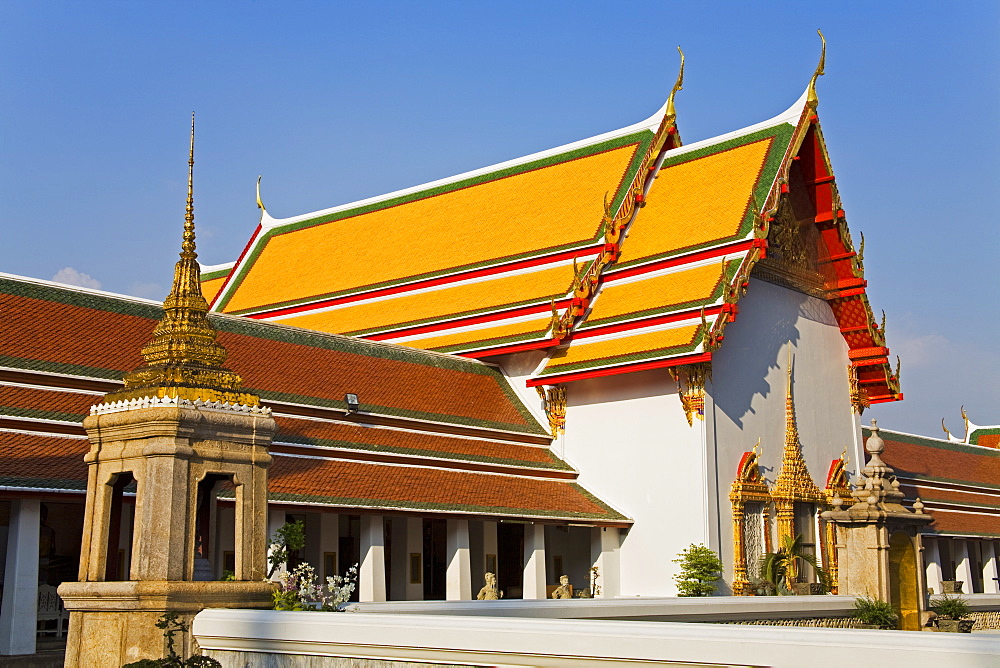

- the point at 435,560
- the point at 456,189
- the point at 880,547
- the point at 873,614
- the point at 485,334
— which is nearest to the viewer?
the point at 873,614

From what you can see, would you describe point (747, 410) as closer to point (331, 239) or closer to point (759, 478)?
point (759, 478)

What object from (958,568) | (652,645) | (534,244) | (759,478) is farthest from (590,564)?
(652,645)

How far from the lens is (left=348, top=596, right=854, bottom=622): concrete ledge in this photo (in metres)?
12.4

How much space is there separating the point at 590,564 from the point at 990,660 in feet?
65.8

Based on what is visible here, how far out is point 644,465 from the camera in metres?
23.9

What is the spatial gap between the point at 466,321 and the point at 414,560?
7375mm

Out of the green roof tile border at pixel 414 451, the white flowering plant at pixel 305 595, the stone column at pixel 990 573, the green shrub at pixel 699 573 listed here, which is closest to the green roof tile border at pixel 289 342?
the green roof tile border at pixel 414 451

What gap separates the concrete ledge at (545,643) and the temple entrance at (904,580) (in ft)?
43.7

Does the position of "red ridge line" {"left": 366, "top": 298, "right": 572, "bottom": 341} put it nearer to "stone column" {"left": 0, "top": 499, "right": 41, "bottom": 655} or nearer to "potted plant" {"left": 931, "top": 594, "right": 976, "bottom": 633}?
"potted plant" {"left": 931, "top": 594, "right": 976, "bottom": 633}

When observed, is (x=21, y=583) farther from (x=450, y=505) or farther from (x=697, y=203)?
(x=697, y=203)

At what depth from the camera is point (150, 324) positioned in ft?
66.6

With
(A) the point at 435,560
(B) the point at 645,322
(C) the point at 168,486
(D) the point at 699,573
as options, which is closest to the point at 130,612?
(C) the point at 168,486

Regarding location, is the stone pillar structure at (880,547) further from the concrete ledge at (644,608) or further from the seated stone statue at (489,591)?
the seated stone statue at (489,591)

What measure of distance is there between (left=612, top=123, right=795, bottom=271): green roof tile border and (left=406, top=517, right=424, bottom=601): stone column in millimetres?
7931
